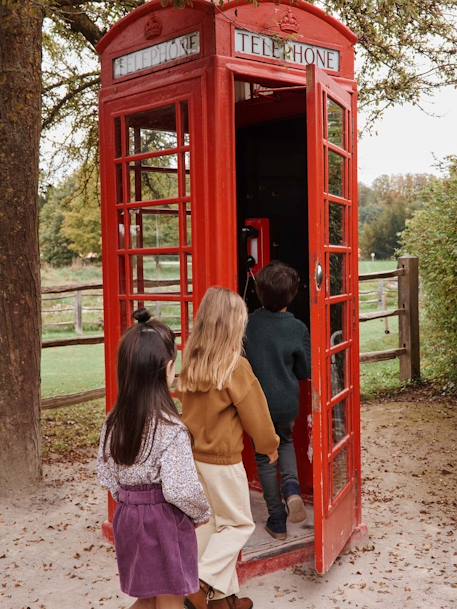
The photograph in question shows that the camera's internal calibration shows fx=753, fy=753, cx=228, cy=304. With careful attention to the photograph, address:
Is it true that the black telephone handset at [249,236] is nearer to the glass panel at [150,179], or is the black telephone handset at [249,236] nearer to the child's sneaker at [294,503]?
the glass panel at [150,179]

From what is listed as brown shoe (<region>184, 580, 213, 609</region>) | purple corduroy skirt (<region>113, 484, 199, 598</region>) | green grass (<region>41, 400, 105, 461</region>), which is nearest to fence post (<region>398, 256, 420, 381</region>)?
green grass (<region>41, 400, 105, 461</region>)

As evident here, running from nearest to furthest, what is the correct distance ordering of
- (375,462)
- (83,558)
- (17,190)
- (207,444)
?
(207,444), (83,558), (17,190), (375,462)

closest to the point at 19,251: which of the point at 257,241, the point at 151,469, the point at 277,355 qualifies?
the point at 257,241

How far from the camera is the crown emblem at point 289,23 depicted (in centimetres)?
390

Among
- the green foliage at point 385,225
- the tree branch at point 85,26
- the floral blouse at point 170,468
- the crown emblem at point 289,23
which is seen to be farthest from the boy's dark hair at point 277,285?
the green foliage at point 385,225

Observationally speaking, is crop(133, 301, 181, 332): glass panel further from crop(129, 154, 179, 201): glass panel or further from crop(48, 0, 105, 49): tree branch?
crop(48, 0, 105, 49): tree branch

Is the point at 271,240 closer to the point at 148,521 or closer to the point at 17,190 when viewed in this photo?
the point at 17,190

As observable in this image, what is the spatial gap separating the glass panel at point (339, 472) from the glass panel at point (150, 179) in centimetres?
171

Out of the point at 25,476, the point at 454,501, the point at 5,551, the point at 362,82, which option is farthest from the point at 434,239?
the point at 5,551

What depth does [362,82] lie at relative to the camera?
296 inches

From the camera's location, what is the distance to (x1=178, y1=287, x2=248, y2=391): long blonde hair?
3.29 metres

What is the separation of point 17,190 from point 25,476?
2.10 m

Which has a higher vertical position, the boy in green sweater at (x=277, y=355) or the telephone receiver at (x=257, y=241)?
the telephone receiver at (x=257, y=241)

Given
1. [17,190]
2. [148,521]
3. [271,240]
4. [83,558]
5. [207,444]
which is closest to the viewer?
[148,521]
